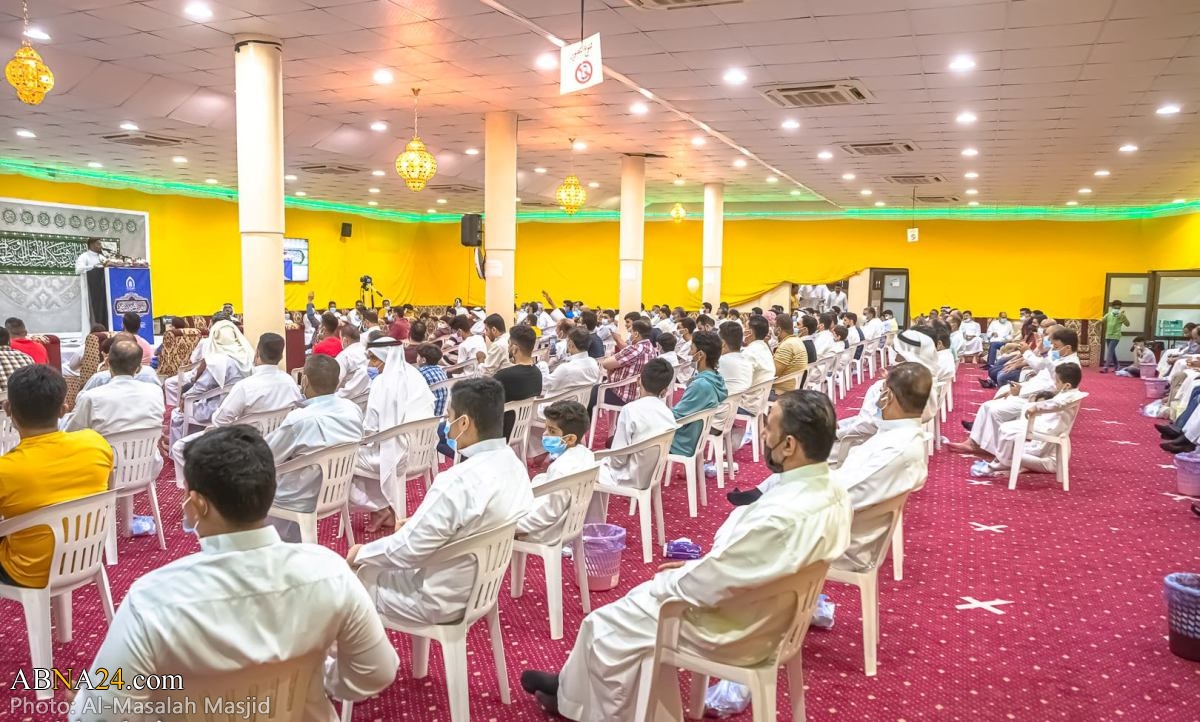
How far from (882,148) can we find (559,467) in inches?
381

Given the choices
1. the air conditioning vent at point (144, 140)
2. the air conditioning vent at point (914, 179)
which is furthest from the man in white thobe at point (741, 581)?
the air conditioning vent at point (914, 179)

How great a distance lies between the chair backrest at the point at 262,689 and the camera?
1683mm

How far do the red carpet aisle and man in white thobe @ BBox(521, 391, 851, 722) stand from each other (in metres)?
0.47

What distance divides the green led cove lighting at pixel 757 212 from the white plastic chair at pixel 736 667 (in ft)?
53.9

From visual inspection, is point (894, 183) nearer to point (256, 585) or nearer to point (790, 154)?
point (790, 154)

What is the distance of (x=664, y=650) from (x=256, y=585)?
1.26m

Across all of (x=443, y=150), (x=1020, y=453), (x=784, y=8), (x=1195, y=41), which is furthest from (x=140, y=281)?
(x=1195, y=41)

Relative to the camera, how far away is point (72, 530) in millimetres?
2945

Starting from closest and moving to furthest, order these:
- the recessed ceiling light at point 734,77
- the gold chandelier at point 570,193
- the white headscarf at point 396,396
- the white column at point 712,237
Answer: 1. the white headscarf at point 396,396
2. the recessed ceiling light at point 734,77
3. the gold chandelier at point 570,193
4. the white column at point 712,237

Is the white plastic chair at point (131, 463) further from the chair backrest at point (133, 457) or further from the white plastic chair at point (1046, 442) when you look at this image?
the white plastic chair at point (1046, 442)

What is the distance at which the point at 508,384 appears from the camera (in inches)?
221

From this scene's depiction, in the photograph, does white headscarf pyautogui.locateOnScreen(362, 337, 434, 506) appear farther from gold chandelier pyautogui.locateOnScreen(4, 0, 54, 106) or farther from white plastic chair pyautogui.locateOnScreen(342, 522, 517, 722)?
gold chandelier pyautogui.locateOnScreen(4, 0, 54, 106)

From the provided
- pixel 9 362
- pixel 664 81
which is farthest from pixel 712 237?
pixel 9 362

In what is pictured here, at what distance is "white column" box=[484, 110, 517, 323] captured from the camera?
10141mm
